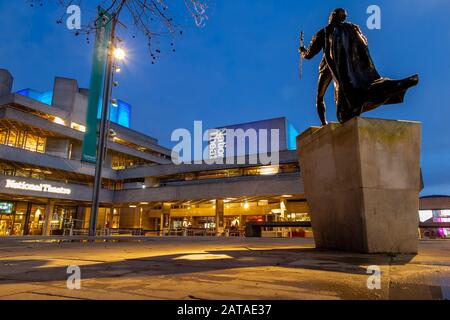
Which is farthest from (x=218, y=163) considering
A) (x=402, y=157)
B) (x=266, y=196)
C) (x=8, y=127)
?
(x=402, y=157)

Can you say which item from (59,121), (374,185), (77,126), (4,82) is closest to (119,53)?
(374,185)

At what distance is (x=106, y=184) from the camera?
4144 cm

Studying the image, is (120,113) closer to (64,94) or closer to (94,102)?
(64,94)

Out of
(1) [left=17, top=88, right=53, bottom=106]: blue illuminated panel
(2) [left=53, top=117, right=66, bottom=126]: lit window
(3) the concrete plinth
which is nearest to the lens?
(3) the concrete plinth

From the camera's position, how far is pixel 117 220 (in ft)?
149

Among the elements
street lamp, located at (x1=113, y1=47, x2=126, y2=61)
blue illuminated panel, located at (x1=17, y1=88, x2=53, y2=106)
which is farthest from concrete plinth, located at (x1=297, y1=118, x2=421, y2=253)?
blue illuminated panel, located at (x1=17, y1=88, x2=53, y2=106)

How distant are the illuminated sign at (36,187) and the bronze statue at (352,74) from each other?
30.5 m

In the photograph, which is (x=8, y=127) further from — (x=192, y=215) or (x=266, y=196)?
(x=266, y=196)

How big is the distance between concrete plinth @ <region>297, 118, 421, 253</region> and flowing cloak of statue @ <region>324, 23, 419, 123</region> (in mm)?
468

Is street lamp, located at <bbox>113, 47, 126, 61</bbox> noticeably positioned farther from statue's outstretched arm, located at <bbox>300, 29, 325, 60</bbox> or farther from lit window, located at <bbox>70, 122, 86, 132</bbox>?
lit window, located at <bbox>70, 122, 86, 132</bbox>

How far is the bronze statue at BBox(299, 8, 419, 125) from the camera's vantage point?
5.50 meters

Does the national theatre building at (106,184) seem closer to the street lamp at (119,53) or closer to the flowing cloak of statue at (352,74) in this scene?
the street lamp at (119,53)

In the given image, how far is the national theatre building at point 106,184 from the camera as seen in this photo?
98.6ft
